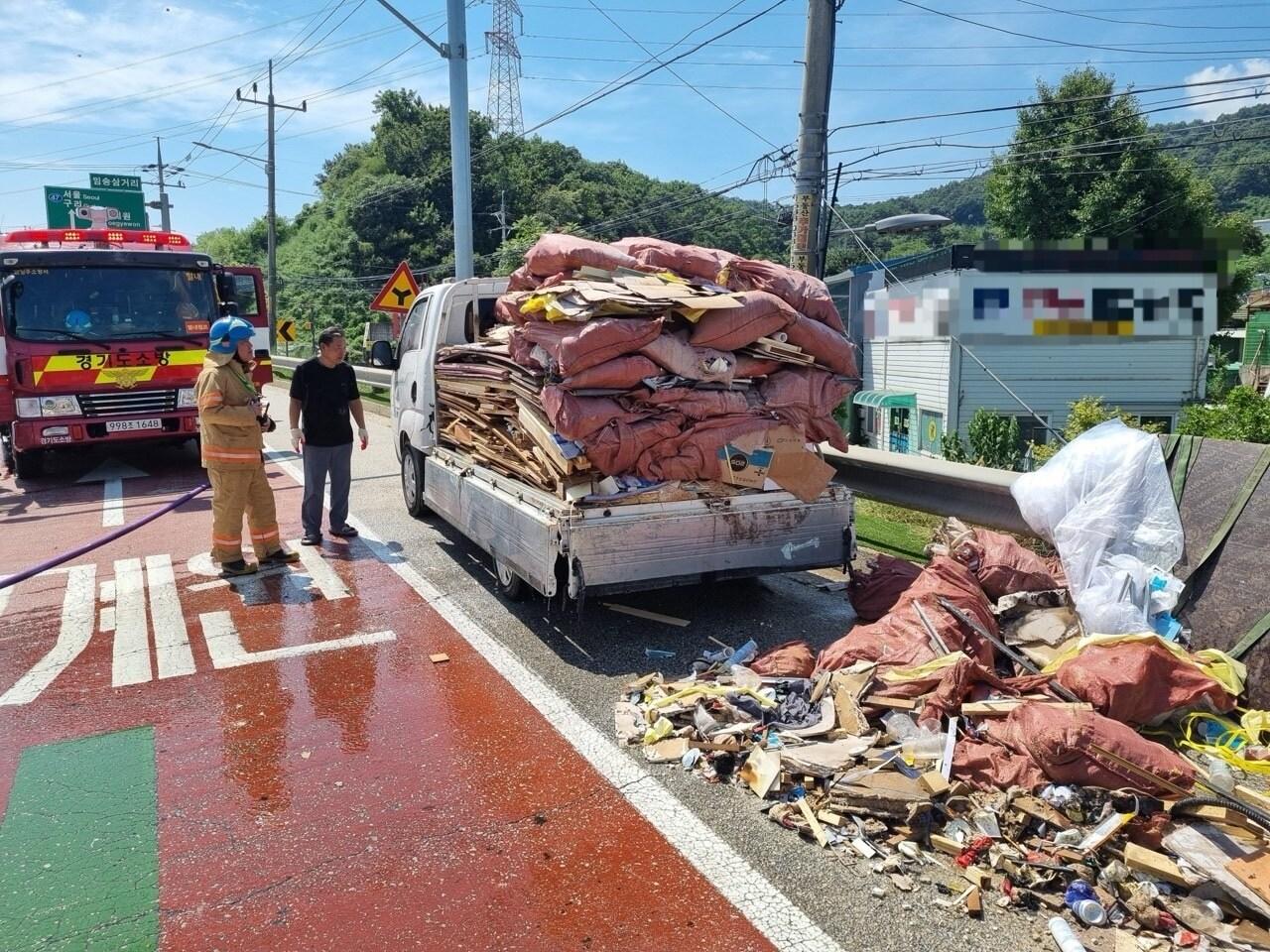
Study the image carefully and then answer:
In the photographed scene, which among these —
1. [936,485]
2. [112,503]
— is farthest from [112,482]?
[936,485]

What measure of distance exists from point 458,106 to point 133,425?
684 centimetres

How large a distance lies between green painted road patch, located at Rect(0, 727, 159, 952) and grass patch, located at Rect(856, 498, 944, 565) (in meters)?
5.30

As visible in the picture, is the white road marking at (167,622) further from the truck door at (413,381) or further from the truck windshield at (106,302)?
the truck windshield at (106,302)

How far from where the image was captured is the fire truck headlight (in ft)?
33.9

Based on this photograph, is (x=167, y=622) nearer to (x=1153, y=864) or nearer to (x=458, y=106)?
(x=1153, y=864)

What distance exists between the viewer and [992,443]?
19.7 metres

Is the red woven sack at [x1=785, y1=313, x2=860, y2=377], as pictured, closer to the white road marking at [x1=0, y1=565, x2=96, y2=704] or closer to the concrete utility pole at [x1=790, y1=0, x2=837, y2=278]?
the concrete utility pole at [x1=790, y1=0, x2=837, y2=278]

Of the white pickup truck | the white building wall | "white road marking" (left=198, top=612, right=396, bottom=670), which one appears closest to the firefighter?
"white road marking" (left=198, top=612, right=396, bottom=670)

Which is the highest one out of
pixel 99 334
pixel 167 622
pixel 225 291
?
pixel 225 291

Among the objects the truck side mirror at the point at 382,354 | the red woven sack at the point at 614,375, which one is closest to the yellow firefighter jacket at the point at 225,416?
the truck side mirror at the point at 382,354

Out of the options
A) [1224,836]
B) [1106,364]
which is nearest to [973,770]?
[1224,836]

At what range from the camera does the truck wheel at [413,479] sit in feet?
27.8

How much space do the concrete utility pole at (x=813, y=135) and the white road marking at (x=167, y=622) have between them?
637 cm

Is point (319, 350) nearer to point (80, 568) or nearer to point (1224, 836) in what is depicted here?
point (80, 568)
